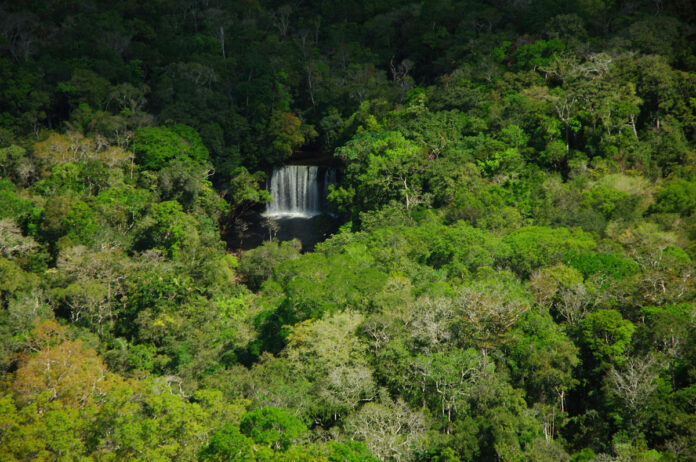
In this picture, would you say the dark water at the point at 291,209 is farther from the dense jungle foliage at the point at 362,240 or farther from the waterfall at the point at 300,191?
the dense jungle foliage at the point at 362,240

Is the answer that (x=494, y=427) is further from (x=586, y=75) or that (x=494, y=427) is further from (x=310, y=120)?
(x=310, y=120)

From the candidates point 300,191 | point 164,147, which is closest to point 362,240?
point 300,191

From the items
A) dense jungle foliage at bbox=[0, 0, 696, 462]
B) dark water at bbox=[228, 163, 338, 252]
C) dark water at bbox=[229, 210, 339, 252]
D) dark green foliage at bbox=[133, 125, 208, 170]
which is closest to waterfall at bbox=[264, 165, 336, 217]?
dark water at bbox=[228, 163, 338, 252]

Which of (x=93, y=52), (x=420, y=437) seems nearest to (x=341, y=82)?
(x=93, y=52)

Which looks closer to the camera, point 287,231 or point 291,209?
point 287,231

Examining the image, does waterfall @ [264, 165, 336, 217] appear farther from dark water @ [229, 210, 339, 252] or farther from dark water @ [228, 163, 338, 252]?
dark water @ [229, 210, 339, 252]

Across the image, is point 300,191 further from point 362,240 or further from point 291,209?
point 362,240
